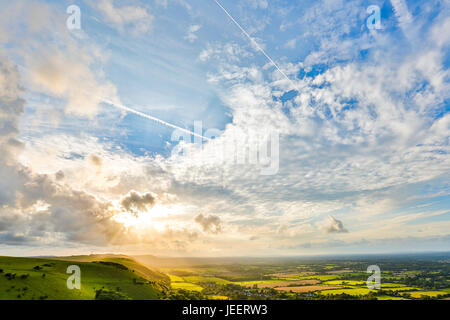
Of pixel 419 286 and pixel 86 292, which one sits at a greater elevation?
pixel 86 292

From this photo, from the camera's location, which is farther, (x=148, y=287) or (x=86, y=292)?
(x=148, y=287)
